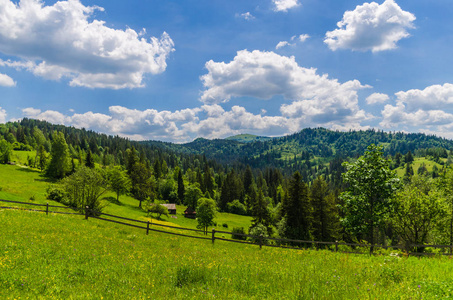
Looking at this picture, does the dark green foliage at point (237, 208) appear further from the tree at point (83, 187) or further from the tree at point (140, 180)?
the tree at point (83, 187)

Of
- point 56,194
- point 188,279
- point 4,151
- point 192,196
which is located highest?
point 188,279

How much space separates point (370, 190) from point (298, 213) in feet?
74.7

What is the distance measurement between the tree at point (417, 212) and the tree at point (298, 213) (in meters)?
17.0

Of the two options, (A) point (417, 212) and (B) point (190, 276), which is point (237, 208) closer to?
(A) point (417, 212)

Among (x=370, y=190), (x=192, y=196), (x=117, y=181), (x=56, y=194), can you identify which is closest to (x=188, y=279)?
(x=370, y=190)

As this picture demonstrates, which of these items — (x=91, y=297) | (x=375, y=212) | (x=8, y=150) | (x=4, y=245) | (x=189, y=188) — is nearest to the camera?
(x=91, y=297)

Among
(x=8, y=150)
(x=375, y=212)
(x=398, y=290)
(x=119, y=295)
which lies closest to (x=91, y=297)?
(x=119, y=295)

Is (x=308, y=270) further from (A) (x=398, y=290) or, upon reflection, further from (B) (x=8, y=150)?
(B) (x=8, y=150)

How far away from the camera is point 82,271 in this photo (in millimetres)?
8961

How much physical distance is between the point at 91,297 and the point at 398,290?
887 cm

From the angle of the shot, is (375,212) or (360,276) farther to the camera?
(375,212)

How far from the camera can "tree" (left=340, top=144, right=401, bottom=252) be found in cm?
2345

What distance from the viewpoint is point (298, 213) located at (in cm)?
4531

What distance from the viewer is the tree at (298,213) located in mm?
44875
